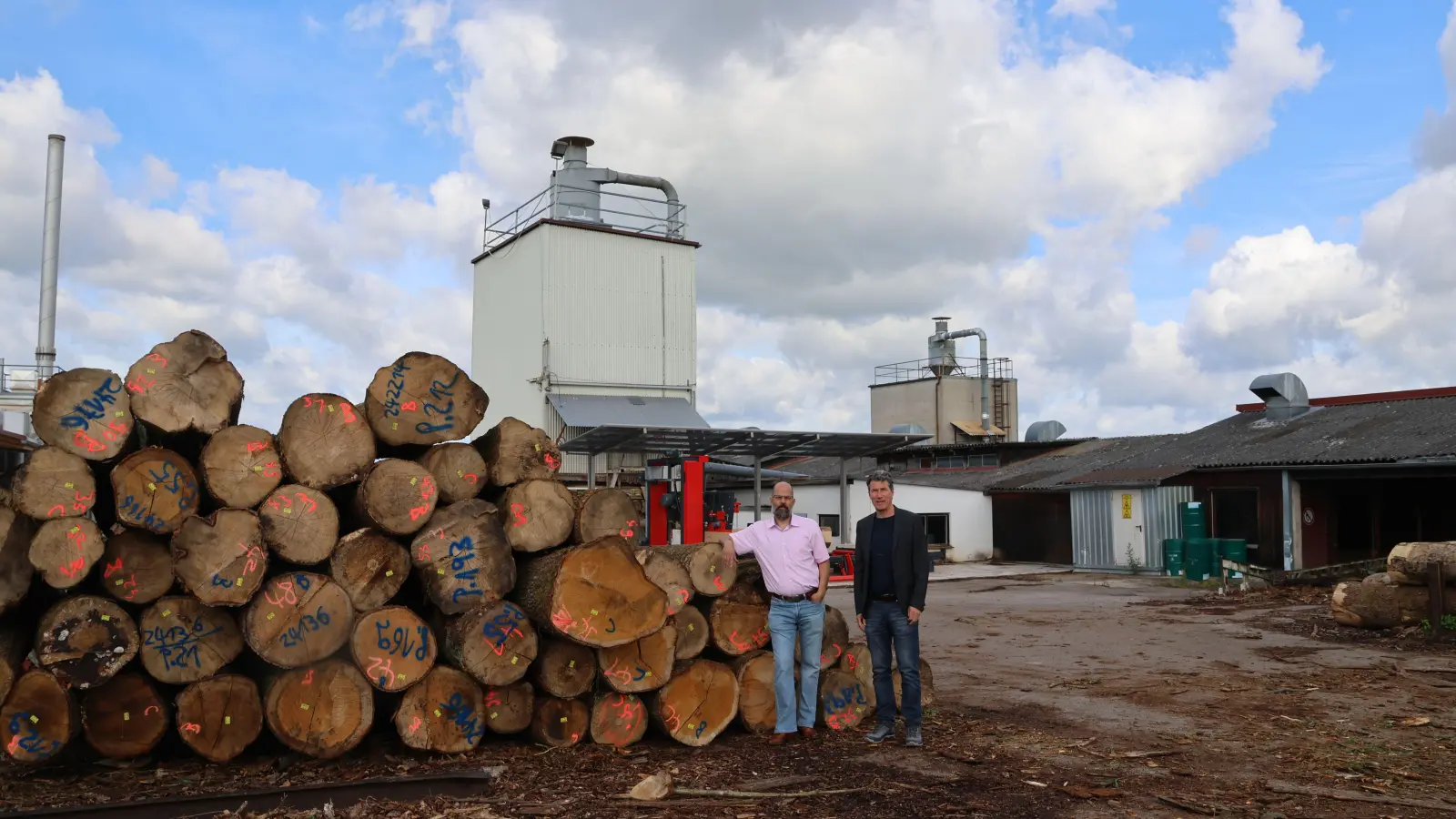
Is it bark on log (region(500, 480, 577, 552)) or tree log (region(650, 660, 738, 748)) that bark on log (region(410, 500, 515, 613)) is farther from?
tree log (region(650, 660, 738, 748))

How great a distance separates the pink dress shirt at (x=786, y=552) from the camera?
7227mm

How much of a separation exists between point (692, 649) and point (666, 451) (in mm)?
20084

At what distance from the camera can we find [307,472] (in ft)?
21.1

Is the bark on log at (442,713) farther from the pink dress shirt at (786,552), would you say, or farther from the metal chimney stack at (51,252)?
the metal chimney stack at (51,252)

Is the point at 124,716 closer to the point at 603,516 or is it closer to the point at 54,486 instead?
the point at 54,486

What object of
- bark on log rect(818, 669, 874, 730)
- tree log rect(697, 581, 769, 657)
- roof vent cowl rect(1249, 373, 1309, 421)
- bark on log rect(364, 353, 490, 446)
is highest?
roof vent cowl rect(1249, 373, 1309, 421)

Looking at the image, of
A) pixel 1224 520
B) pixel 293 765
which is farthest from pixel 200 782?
pixel 1224 520

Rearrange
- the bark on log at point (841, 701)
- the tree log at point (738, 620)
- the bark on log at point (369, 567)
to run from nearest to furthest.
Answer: the bark on log at point (369, 567) → the tree log at point (738, 620) → the bark on log at point (841, 701)

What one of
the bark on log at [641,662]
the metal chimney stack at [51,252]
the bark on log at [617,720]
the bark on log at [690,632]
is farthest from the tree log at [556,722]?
the metal chimney stack at [51,252]

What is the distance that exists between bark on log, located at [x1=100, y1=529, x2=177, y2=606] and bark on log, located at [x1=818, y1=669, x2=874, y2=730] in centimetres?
436

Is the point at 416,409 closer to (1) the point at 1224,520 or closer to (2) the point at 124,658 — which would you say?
(2) the point at 124,658

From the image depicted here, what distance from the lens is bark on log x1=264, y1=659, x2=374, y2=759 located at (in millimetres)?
6336

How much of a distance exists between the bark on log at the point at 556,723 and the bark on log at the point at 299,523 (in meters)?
1.70

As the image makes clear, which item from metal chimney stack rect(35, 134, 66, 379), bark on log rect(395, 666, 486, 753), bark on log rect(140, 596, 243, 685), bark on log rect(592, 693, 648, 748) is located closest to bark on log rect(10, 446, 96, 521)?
bark on log rect(140, 596, 243, 685)
